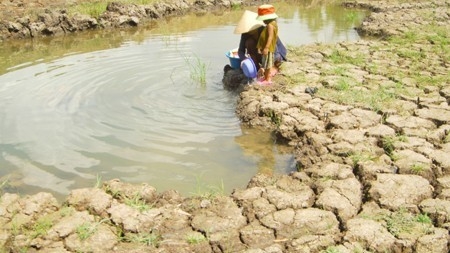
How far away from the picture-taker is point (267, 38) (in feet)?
18.8

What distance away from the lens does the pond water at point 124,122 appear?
4246mm

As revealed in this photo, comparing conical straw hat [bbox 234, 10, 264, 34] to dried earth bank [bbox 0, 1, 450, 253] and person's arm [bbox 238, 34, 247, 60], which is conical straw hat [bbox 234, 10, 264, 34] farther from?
dried earth bank [bbox 0, 1, 450, 253]

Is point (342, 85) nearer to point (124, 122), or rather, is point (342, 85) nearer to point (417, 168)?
point (417, 168)

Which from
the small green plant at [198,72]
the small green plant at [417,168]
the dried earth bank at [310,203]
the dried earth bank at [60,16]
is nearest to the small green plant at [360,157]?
the dried earth bank at [310,203]

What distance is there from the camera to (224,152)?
15.3 ft

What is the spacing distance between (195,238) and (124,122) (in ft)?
8.52

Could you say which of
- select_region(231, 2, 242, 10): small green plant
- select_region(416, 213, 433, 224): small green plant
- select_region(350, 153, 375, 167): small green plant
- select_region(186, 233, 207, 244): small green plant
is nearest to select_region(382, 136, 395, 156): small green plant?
select_region(350, 153, 375, 167): small green plant

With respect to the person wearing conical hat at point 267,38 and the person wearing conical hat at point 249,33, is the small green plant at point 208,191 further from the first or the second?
the person wearing conical hat at point 249,33

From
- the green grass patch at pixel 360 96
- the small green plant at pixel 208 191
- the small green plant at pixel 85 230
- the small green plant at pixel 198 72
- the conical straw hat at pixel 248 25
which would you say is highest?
the conical straw hat at pixel 248 25

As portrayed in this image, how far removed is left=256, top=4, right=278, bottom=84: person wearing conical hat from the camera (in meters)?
5.58

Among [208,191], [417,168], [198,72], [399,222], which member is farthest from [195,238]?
[198,72]

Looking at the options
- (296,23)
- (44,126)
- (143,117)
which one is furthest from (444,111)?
(296,23)

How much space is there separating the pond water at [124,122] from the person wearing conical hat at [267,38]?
1.97ft

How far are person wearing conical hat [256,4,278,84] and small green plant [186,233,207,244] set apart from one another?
3.15 meters
